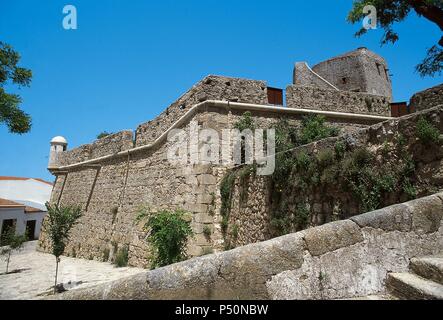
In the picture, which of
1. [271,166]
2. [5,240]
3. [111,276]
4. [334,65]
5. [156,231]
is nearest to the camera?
[271,166]

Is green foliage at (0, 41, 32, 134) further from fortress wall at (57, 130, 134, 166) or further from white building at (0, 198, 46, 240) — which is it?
white building at (0, 198, 46, 240)

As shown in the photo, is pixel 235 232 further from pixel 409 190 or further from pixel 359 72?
pixel 359 72

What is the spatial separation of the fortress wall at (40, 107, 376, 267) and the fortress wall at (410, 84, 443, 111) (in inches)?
142

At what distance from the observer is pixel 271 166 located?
6152 millimetres

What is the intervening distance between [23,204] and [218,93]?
27.4 metres

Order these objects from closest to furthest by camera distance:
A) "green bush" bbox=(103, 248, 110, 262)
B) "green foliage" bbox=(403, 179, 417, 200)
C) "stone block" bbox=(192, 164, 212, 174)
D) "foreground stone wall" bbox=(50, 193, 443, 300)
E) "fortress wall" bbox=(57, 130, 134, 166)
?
"foreground stone wall" bbox=(50, 193, 443, 300)
"green foliage" bbox=(403, 179, 417, 200)
"stone block" bbox=(192, 164, 212, 174)
"green bush" bbox=(103, 248, 110, 262)
"fortress wall" bbox=(57, 130, 134, 166)

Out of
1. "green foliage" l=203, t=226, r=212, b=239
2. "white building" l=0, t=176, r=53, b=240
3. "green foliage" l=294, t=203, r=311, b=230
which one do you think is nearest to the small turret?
"white building" l=0, t=176, r=53, b=240

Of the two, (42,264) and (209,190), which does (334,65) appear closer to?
(209,190)

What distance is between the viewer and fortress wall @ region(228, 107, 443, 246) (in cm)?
341

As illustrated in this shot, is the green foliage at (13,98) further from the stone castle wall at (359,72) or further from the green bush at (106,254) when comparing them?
the stone castle wall at (359,72)

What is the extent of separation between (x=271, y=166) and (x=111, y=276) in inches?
255

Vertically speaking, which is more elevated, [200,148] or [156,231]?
[200,148]
